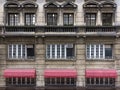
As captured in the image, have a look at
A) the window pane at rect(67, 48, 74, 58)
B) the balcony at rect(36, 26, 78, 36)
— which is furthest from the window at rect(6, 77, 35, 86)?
the balcony at rect(36, 26, 78, 36)

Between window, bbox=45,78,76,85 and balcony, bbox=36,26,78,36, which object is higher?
balcony, bbox=36,26,78,36

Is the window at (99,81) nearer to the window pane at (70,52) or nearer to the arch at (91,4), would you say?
the window pane at (70,52)

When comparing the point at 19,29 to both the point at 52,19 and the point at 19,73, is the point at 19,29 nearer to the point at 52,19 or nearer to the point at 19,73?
the point at 52,19

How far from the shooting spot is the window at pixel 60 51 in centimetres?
3150

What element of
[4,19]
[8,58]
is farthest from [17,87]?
[4,19]

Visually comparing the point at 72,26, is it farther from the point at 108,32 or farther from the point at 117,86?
the point at 117,86

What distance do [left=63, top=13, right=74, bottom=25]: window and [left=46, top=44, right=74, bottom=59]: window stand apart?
2.26 meters

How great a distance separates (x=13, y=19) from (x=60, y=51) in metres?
5.57

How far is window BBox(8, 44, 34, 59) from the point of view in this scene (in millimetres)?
31594

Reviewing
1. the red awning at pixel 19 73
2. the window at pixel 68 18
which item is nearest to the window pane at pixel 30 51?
the red awning at pixel 19 73

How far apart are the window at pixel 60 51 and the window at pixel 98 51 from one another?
165 centimetres

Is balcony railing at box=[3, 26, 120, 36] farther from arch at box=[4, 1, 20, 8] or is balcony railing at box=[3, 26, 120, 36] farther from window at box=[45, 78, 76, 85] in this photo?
window at box=[45, 78, 76, 85]

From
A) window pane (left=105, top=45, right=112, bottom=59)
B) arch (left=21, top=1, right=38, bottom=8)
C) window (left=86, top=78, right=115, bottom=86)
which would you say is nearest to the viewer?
window (left=86, top=78, right=115, bottom=86)

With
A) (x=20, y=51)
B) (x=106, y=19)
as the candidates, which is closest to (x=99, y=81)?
(x=106, y=19)
